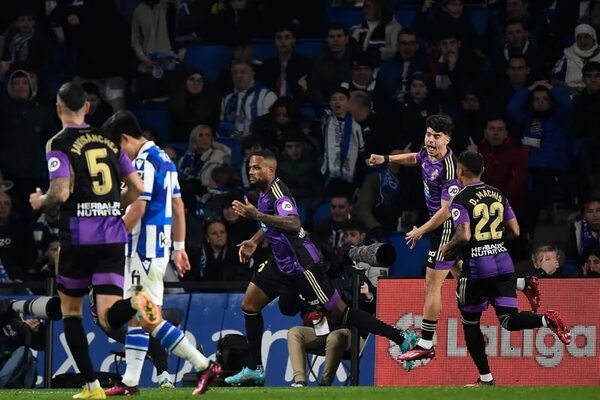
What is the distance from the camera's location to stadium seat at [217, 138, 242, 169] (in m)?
20.0

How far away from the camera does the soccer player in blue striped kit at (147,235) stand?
1131 centimetres

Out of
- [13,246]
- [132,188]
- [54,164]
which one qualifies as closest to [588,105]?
[13,246]

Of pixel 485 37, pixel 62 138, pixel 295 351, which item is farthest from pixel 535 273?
pixel 62 138

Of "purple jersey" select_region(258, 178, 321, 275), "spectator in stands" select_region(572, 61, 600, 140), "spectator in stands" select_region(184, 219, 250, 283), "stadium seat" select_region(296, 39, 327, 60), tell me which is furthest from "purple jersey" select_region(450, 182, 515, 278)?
"stadium seat" select_region(296, 39, 327, 60)

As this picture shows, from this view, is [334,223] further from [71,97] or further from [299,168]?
[71,97]

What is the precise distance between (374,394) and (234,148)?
8.64 metres

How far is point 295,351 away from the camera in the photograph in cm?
1520

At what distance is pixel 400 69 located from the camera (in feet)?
63.5

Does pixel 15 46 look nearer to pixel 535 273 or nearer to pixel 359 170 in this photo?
pixel 359 170

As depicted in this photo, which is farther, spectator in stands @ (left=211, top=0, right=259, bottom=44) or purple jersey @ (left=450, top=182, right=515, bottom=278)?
spectator in stands @ (left=211, top=0, right=259, bottom=44)

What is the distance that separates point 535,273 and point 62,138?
20.8 feet

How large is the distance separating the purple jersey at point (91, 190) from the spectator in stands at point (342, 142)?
311 inches

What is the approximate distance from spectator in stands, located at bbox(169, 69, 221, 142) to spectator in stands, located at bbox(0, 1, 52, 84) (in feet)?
6.17

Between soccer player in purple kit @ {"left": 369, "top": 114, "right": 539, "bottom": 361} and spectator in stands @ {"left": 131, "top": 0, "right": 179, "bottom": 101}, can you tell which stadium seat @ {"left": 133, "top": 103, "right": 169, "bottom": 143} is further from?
soccer player in purple kit @ {"left": 369, "top": 114, "right": 539, "bottom": 361}
